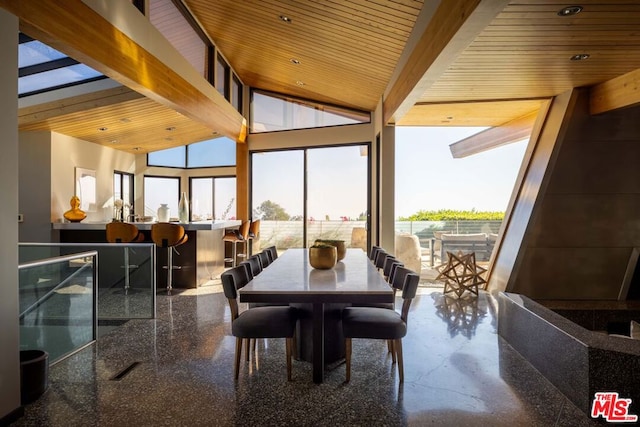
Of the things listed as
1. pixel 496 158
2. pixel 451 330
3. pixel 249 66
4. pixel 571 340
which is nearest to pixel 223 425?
pixel 571 340

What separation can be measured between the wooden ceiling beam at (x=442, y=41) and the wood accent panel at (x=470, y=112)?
97 centimetres

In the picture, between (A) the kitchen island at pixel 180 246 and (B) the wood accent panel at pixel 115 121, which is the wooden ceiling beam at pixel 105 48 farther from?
(A) the kitchen island at pixel 180 246

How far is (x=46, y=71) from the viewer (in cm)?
535

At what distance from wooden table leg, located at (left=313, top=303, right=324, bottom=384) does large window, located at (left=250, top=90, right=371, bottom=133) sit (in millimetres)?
5425

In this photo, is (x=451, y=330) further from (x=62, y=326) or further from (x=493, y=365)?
(x=62, y=326)

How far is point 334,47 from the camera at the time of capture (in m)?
5.04

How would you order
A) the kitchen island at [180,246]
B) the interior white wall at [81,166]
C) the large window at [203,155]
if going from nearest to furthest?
the kitchen island at [180,246], the interior white wall at [81,166], the large window at [203,155]

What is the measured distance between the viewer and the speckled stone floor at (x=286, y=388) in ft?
7.48

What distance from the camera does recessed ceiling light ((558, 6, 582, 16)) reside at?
272 cm

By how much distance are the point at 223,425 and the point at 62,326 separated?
202cm

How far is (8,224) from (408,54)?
154 inches

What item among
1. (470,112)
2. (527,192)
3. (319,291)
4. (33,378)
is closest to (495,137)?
(470,112)

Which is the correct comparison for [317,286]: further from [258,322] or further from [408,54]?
[408,54]

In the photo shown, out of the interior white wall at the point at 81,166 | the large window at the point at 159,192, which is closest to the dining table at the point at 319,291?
the interior white wall at the point at 81,166
